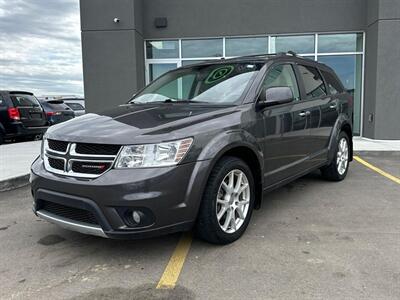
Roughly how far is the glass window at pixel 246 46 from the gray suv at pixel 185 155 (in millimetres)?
7493

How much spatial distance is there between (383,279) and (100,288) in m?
2.16

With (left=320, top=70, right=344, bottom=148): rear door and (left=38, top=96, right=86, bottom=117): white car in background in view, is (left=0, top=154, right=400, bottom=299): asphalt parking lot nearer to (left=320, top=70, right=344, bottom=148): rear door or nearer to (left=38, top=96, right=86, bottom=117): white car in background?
(left=320, top=70, right=344, bottom=148): rear door

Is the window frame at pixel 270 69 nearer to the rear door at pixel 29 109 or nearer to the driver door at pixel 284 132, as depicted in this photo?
the driver door at pixel 284 132

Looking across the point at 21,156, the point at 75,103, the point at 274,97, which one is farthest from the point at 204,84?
the point at 75,103

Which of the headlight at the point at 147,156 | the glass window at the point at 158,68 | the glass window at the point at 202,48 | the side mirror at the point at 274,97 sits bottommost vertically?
the headlight at the point at 147,156

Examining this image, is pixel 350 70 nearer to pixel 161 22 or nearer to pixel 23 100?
pixel 161 22

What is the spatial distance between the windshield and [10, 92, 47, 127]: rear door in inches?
323

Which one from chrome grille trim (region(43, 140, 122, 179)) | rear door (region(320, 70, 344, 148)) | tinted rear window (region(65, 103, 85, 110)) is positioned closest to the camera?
chrome grille trim (region(43, 140, 122, 179))

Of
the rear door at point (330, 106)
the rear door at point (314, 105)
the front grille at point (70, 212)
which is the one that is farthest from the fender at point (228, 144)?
the rear door at point (330, 106)

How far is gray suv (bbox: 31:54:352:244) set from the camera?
3.17 metres

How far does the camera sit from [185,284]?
306 cm

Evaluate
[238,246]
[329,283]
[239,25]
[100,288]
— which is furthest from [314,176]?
[239,25]

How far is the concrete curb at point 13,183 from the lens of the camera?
6.36 m

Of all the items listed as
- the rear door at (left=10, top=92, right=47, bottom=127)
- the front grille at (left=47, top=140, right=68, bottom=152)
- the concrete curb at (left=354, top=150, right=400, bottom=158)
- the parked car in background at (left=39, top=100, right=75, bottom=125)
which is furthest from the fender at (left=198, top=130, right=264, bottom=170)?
the parked car in background at (left=39, top=100, right=75, bottom=125)
